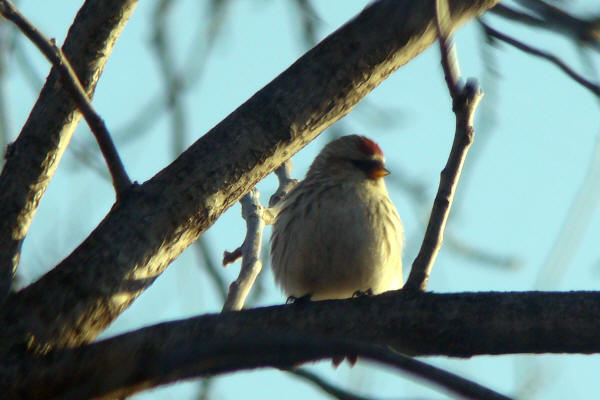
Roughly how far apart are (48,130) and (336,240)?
211 centimetres

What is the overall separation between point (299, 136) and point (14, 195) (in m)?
0.91

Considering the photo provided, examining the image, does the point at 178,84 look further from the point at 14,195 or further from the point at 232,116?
the point at 14,195

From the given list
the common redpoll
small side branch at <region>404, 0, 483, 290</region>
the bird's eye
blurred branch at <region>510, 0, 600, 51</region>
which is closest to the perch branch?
small side branch at <region>404, 0, 483, 290</region>

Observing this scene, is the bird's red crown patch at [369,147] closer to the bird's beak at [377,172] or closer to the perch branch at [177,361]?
the bird's beak at [377,172]

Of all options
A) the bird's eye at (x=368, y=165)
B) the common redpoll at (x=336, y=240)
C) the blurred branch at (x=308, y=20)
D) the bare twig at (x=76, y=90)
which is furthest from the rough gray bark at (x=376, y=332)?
the bird's eye at (x=368, y=165)

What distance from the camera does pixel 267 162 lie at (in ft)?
9.16

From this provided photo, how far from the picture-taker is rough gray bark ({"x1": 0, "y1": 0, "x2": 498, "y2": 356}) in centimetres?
252

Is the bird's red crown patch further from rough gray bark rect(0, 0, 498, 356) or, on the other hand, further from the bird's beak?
rough gray bark rect(0, 0, 498, 356)

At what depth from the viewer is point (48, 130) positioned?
2.92 metres

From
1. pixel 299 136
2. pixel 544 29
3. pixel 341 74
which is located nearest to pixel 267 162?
pixel 299 136

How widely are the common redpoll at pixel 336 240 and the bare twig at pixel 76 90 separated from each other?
2152 millimetres

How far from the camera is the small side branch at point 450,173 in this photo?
2.43 meters

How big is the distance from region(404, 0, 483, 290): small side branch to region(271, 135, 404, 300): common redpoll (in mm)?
2039

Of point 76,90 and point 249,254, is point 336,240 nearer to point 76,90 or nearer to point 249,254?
point 249,254
